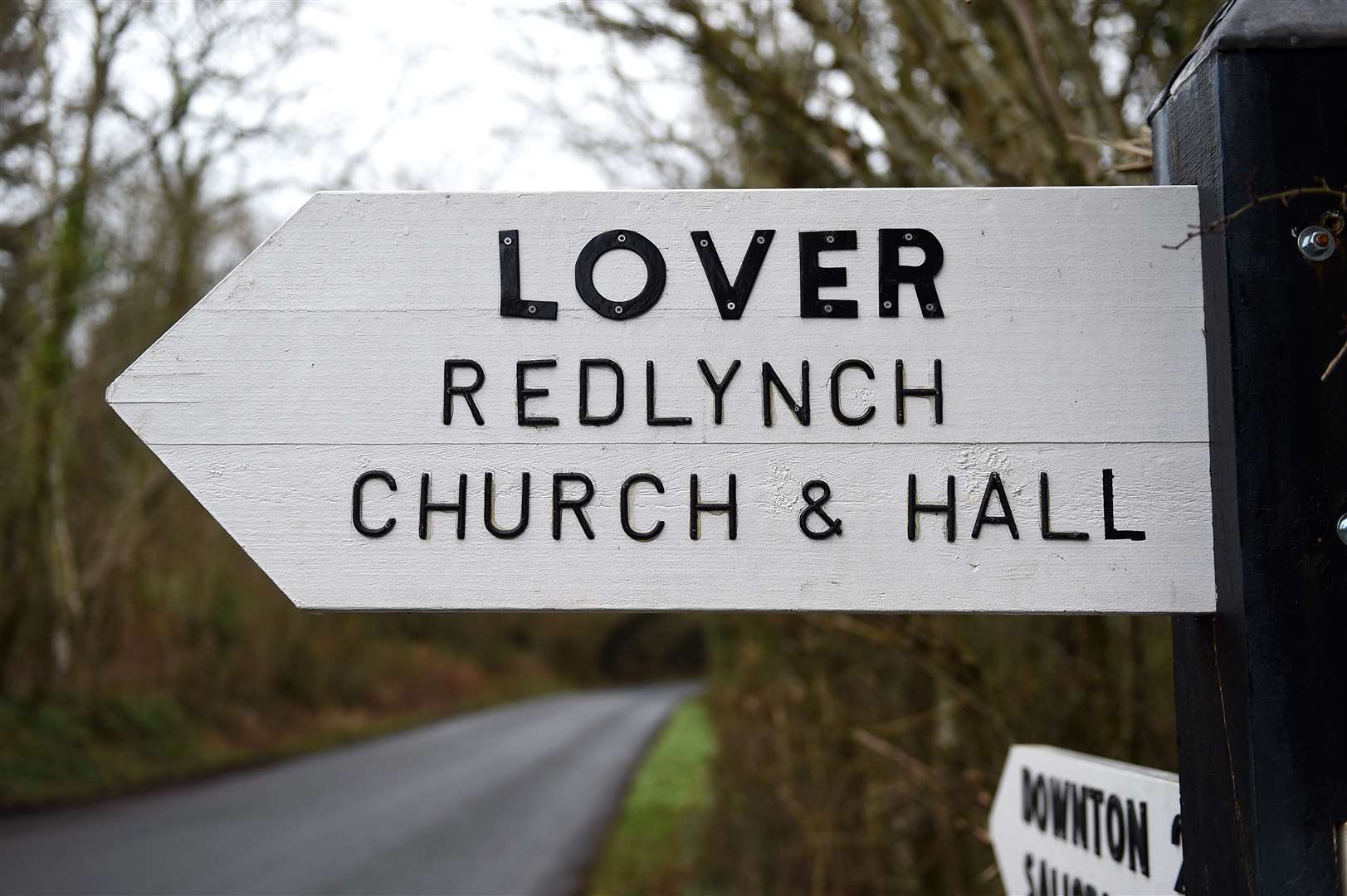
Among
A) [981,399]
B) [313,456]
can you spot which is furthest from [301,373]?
[981,399]

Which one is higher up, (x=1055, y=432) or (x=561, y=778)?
(x=1055, y=432)

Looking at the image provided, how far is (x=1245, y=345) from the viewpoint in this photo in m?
1.08

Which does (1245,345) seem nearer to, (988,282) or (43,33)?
(988,282)

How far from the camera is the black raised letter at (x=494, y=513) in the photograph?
1184mm

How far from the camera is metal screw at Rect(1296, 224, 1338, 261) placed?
3.52 feet

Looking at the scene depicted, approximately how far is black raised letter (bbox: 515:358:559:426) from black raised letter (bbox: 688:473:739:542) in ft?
0.55

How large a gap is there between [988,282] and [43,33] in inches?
431

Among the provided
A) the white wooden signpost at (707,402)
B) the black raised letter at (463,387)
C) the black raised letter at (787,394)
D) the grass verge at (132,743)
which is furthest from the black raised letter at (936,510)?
the grass verge at (132,743)

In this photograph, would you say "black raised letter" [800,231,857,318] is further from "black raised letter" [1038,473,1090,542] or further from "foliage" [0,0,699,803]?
"foliage" [0,0,699,803]

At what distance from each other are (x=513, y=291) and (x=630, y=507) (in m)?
0.27

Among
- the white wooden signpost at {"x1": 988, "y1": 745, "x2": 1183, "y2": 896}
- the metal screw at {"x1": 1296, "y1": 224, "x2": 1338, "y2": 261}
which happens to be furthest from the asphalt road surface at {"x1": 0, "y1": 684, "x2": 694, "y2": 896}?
the metal screw at {"x1": 1296, "y1": 224, "x2": 1338, "y2": 261}

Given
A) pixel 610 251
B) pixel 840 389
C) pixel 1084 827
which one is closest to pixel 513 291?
pixel 610 251

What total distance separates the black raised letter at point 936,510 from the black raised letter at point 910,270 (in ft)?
0.62

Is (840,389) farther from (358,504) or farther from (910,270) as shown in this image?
(358,504)
